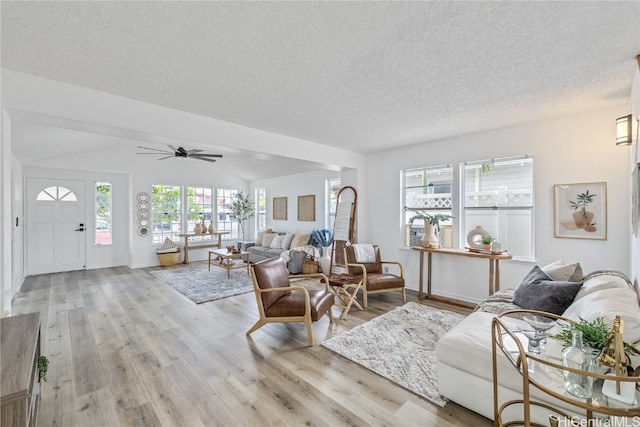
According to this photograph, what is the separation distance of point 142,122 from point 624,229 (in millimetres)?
5209

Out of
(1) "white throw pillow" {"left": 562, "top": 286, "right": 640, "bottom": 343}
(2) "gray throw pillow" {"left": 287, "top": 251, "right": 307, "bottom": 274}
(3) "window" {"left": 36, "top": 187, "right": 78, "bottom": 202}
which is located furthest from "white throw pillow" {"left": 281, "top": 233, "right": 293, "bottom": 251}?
(1) "white throw pillow" {"left": 562, "top": 286, "right": 640, "bottom": 343}

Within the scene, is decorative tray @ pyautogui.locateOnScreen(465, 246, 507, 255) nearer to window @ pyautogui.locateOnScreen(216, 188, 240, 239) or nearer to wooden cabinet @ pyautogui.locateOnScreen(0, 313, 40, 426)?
wooden cabinet @ pyautogui.locateOnScreen(0, 313, 40, 426)

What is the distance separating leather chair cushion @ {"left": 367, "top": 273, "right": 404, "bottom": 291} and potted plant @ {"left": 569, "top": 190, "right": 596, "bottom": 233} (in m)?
2.19

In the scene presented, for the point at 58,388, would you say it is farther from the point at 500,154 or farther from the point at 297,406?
the point at 500,154

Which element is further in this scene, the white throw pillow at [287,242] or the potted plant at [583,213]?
the white throw pillow at [287,242]

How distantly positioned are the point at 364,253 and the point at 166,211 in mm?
5619

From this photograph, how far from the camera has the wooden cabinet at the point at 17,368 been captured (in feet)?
3.50

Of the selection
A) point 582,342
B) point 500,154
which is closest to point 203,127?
point 582,342

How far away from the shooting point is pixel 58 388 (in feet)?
7.10

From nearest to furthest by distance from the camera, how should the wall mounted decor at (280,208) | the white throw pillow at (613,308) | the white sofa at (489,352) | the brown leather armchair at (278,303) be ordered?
the white throw pillow at (613,308) < the white sofa at (489,352) < the brown leather armchair at (278,303) < the wall mounted decor at (280,208)

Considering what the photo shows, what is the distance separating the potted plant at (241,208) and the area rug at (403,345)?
5.93m

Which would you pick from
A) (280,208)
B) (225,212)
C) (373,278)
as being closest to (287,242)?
(280,208)

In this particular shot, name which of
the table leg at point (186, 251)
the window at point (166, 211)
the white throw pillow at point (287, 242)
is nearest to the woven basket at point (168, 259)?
the table leg at point (186, 251)

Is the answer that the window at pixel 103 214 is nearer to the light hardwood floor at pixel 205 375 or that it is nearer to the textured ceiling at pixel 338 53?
the light hardwood floor at pixel 205 375
